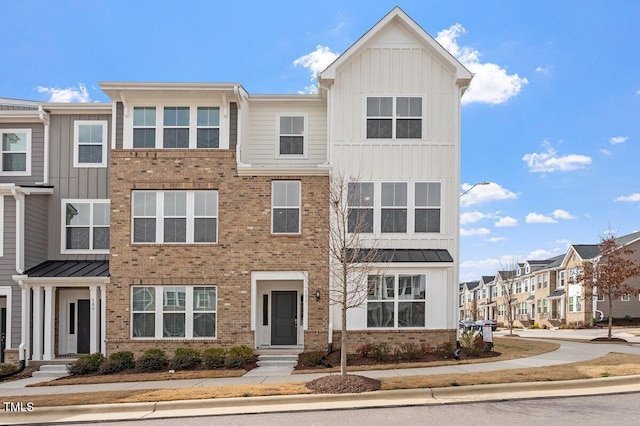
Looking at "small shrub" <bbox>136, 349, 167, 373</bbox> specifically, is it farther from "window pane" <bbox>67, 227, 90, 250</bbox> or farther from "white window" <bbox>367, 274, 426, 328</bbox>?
"white window" <bbox>367, 274, 426, 328</bbox>

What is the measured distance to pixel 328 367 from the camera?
15.6 m

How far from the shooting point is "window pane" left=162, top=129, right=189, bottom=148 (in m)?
18.8

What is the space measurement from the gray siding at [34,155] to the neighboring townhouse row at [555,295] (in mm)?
31649

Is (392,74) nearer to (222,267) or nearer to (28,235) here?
(222,267)

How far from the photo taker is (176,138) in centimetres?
1878

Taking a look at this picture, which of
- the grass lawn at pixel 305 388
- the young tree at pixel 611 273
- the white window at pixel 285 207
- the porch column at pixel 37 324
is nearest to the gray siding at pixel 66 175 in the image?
the porch column at pixel 37 324

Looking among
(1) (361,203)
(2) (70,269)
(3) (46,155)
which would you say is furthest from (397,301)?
(3) (46,155)

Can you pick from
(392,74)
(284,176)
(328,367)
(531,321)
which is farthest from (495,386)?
(531,321)

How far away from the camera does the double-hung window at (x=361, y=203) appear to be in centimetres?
1773

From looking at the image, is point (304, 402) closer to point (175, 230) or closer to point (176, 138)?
point (175, 230)

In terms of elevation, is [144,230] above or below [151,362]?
above

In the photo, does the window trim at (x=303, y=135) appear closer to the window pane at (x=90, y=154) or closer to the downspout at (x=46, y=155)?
the window pane at (x=90, y=154)

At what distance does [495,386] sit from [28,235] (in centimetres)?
1629

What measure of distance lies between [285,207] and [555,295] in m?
44.7
